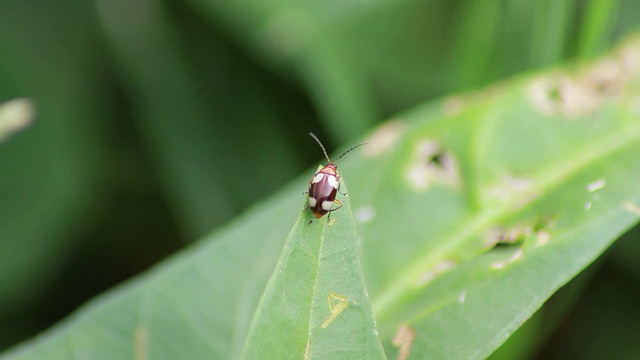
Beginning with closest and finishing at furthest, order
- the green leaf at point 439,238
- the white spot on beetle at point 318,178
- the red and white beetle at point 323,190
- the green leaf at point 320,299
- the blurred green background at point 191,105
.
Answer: the green leaf at point 320,299 → the green leaf at point 439,238 → the red and white beetle at point 323,190 → the white spot on beetle at point 318,178 → the blurred green background at point 191,105

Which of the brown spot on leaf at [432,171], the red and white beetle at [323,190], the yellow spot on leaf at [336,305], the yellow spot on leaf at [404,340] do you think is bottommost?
the yellow spot on leaf at [336,305]

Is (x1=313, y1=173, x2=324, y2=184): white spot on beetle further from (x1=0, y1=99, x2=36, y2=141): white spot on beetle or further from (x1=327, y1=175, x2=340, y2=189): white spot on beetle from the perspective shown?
(x1=0, y1=99, x2=36, y2=141): white spot on beetle

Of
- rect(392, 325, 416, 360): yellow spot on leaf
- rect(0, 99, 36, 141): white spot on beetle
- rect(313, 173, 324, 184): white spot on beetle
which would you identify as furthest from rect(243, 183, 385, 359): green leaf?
rect(0, 99, 36, 141): white spot on beetle

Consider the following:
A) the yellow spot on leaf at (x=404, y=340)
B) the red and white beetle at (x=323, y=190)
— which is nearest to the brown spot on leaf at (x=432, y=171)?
the red and white beetle at (x=323, y=190)

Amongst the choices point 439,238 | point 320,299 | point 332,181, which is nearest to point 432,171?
point 439,238

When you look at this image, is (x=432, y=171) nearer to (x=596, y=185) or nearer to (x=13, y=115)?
(x=596, y=185)

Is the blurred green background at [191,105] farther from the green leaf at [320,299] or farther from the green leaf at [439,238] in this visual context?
the green leaf at [320,299]
